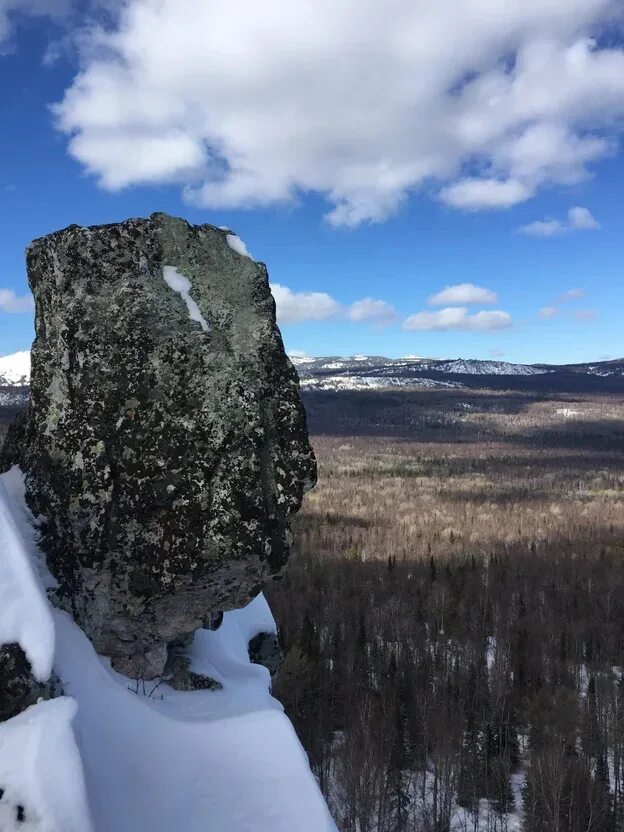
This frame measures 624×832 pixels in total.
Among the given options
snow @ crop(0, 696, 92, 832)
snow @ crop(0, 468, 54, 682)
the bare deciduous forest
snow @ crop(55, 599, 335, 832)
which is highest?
snow @ crop(0, 468, 54, 682)

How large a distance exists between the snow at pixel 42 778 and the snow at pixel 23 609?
86 centimetres

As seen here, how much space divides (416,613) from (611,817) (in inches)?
1161

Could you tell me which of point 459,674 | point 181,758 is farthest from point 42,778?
point 459,674

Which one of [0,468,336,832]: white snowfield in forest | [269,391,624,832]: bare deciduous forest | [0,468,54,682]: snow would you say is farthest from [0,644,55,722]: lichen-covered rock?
[269,391,624,832]: bare deciduous forest

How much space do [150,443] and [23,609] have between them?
10.8 feet

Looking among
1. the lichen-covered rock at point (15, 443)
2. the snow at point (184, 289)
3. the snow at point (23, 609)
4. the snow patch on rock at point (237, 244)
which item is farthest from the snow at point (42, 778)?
the snow patch on rock at point (237, 244)

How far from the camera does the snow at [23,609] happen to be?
708 cm

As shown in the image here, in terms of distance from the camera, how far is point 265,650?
49.3 feet

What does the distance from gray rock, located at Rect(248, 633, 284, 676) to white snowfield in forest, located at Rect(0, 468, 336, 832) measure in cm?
475

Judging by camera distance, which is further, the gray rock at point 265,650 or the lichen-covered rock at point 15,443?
the gray rock at point 265,650

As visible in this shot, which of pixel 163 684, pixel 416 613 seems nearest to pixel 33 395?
pixel 163 684

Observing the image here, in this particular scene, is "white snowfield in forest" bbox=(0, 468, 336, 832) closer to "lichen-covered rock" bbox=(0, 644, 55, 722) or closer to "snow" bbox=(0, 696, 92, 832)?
"snow" bbox=(0, 696, 92, 832)

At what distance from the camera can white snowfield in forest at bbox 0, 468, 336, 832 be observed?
228 inches

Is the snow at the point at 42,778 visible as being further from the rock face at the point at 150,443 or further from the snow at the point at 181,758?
the rock face at the point at 150,443
